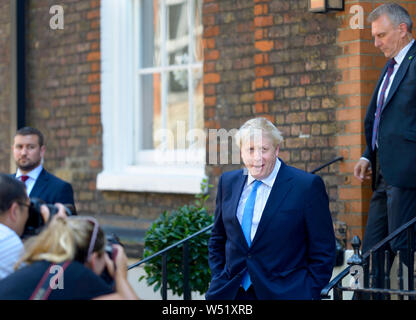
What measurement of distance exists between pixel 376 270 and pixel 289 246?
1131mm

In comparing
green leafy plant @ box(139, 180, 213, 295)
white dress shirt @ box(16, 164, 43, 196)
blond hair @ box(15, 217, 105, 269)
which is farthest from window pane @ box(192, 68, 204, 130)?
blond hair @ box(15, 217, 105, 269)

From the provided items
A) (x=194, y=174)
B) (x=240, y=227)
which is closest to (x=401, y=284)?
(x=240, y=227)

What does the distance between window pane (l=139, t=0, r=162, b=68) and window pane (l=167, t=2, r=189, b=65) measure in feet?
0.56

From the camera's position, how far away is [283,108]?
266 inches

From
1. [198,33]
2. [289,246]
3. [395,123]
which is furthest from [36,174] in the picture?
[198,33]

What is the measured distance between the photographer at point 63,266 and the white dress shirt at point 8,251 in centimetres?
39

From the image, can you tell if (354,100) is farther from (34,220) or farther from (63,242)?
(63,242)

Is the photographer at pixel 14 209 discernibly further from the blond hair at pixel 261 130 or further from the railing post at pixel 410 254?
the railing post at pixel 410 254

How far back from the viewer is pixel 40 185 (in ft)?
17.8

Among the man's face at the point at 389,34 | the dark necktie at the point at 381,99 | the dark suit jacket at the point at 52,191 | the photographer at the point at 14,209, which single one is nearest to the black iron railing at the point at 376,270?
the dark necktie at the point at 381,99

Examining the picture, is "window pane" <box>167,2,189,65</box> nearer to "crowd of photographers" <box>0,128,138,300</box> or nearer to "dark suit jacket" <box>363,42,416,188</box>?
"dark suit jacket" <box>363,42,416,188</box>

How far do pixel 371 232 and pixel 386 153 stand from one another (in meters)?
0.60

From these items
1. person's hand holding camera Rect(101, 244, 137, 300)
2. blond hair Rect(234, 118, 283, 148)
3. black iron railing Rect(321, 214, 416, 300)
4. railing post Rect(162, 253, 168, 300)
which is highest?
blond hair Rect(234, 118, 283, 148)

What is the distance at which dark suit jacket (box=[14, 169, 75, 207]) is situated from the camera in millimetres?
5305
